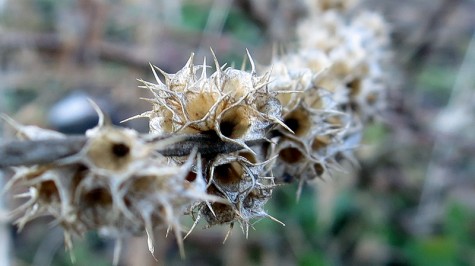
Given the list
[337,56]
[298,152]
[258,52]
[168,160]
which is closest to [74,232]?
[168,160]

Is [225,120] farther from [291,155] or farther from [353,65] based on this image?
[353,65]

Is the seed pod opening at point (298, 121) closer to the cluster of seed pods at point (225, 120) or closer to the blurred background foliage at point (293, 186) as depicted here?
the cluster of seed pods at point (225, 120)

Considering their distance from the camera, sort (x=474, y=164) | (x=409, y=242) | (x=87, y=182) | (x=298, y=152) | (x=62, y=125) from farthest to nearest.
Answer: (x=474, y=164), (x=62, y=125), (x=409, y=242), (x=298, y=152), (x=87, y=182)

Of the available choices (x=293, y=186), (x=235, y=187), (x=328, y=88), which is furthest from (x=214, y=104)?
(x=293, y=186)

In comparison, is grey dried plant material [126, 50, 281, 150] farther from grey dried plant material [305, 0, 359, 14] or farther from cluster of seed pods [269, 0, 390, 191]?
grey dried plant material [305, 0, 359, 14]

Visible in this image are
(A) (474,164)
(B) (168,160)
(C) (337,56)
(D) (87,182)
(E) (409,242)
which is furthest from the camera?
(A) (474,164)

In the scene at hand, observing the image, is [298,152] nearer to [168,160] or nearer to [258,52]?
[168,160]
